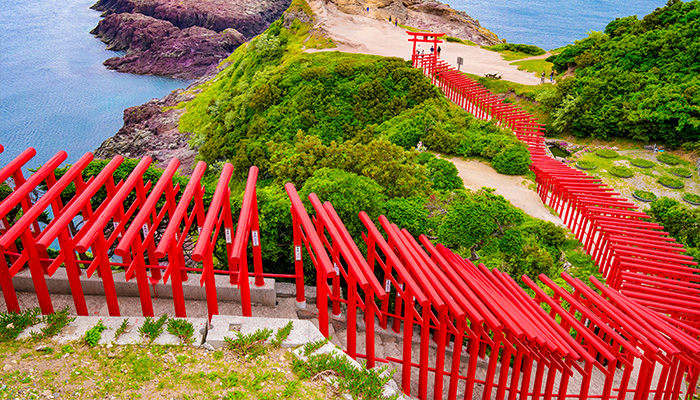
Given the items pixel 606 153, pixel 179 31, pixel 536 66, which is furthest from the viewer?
pixel 179 31

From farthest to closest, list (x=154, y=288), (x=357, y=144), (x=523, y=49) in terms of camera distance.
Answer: (x=523, y=49), (x=357, y=144), (x=154, y=288)

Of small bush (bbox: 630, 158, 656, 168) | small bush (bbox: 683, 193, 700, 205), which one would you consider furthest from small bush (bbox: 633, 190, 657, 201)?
small bush (bbox: 630, 158, 656, 168)

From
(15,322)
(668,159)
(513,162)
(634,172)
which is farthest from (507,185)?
(15,322)

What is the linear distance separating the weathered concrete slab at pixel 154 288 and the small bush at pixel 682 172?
88.7 feet

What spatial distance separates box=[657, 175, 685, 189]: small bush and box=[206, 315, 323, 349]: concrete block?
25495 millimetres

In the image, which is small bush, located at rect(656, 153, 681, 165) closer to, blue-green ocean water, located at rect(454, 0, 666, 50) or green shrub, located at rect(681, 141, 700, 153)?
green shrub, located at rect(681, 141, 700, 153)

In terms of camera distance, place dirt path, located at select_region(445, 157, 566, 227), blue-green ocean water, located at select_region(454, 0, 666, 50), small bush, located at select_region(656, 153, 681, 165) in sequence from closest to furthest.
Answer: dirt path, located at select_region(445, 157, 566, 227)
small bush, located at select_region(656, 153, 681, 165)
blue-green ocean water, located at select_region(454, 0, 666, 50)

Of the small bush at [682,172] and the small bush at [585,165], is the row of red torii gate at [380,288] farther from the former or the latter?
the small bush at [682,172]

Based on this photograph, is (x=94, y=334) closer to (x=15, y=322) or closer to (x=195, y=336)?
(x=15, y=322)

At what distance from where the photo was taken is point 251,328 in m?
9.49

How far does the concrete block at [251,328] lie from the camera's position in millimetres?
9211

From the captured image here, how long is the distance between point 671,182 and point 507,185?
32.4ft

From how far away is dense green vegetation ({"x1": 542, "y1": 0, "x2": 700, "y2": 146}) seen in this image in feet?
103

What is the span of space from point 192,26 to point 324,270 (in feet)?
295
